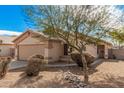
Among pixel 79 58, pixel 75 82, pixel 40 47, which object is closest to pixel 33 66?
pixel 75 82

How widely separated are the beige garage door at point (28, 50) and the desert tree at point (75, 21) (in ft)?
26.6

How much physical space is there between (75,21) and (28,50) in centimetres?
1096

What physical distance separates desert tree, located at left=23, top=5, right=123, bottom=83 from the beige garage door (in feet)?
26.6

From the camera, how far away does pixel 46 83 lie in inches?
411

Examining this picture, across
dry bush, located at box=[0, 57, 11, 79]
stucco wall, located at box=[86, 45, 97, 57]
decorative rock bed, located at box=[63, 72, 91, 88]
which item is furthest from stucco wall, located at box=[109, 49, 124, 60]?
dry bush, located at box=[0, 57, 11, 79]

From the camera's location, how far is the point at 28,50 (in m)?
19.9

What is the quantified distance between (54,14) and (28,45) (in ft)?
33.9

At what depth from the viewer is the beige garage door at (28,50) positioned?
734 inches

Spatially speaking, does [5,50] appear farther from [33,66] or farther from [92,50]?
[33,66]
